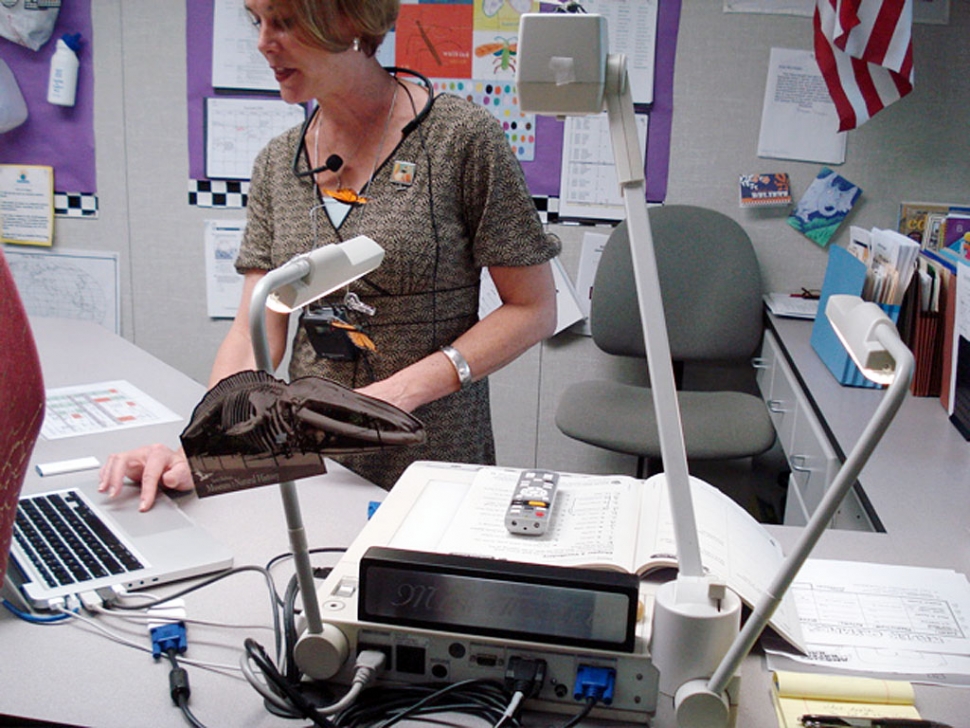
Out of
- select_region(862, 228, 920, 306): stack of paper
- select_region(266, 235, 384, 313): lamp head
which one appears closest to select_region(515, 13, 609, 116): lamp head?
select_region(266, 235, 384, 313): lamp head

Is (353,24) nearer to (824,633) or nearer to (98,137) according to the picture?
(824,633)

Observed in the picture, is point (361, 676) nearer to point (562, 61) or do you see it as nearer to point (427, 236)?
point (562, 61)

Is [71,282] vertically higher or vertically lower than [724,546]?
lower

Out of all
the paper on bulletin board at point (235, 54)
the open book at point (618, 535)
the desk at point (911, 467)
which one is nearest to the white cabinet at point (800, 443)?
the desk at point (911, 467)

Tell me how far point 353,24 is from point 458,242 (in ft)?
1.28

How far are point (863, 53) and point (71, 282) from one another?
2.74 meters

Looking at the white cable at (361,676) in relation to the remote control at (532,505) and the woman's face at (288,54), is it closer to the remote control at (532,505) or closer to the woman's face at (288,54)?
the remote control at (532,505)

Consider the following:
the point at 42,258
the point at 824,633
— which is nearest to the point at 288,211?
the point at 824,633

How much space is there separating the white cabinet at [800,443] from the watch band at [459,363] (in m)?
0.71

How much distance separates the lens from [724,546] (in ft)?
3.63

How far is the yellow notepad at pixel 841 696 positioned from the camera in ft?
3.24

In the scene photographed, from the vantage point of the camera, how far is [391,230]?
1603 millimetres

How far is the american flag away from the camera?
267 cm

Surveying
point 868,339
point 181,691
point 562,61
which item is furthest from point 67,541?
point 868,339
